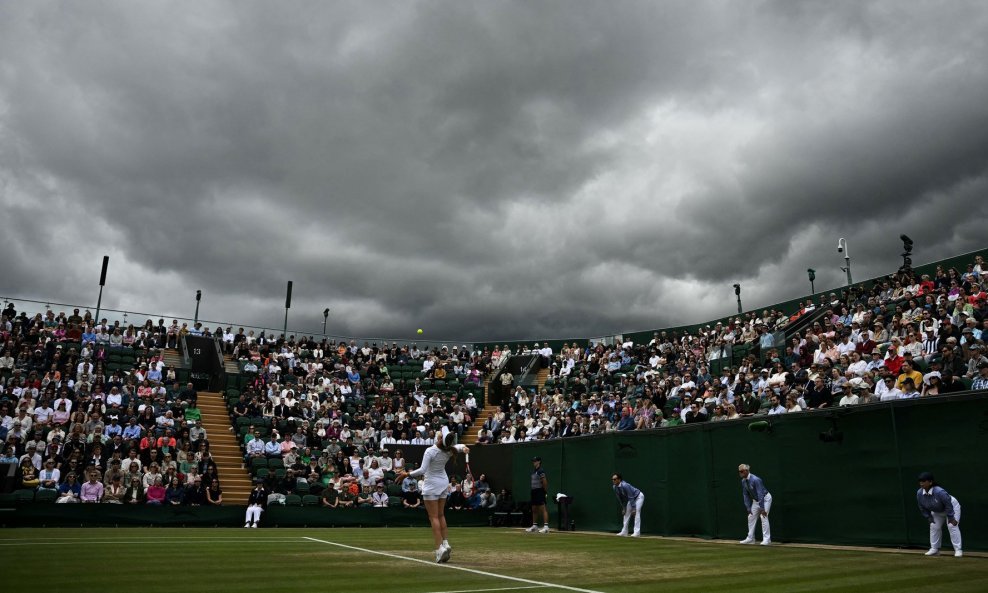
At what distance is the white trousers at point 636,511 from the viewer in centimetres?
1780

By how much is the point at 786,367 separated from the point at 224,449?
19.5m

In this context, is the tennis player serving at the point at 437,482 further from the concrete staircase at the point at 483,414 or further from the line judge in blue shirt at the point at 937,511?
the concrete staircase at the point at 483,414

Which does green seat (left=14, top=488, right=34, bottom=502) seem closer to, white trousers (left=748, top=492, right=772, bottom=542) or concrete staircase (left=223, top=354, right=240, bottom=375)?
concrete staircase (left=223, top=354, right=240, bottom=375)

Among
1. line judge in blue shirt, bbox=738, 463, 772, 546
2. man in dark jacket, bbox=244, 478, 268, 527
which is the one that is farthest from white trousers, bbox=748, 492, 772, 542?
man in dark jacket, bbox=244, 478, 268, 527

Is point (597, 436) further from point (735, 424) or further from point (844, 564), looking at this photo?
point (844, 564)

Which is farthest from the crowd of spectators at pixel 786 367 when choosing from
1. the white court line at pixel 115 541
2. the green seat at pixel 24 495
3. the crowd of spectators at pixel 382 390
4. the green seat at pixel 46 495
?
the green seat at pixel 24 495

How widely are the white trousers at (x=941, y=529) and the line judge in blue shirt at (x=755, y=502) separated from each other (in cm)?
349

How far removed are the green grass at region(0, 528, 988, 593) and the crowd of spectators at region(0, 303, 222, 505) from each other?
6.73m

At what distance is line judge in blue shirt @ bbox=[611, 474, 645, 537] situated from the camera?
1783cm

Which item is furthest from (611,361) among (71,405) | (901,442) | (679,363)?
(71,405)

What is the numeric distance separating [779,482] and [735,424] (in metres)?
1.69

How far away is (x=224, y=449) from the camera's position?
2591 cm

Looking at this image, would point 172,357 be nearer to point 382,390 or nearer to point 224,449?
point 224,449

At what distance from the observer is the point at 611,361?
103 feet
